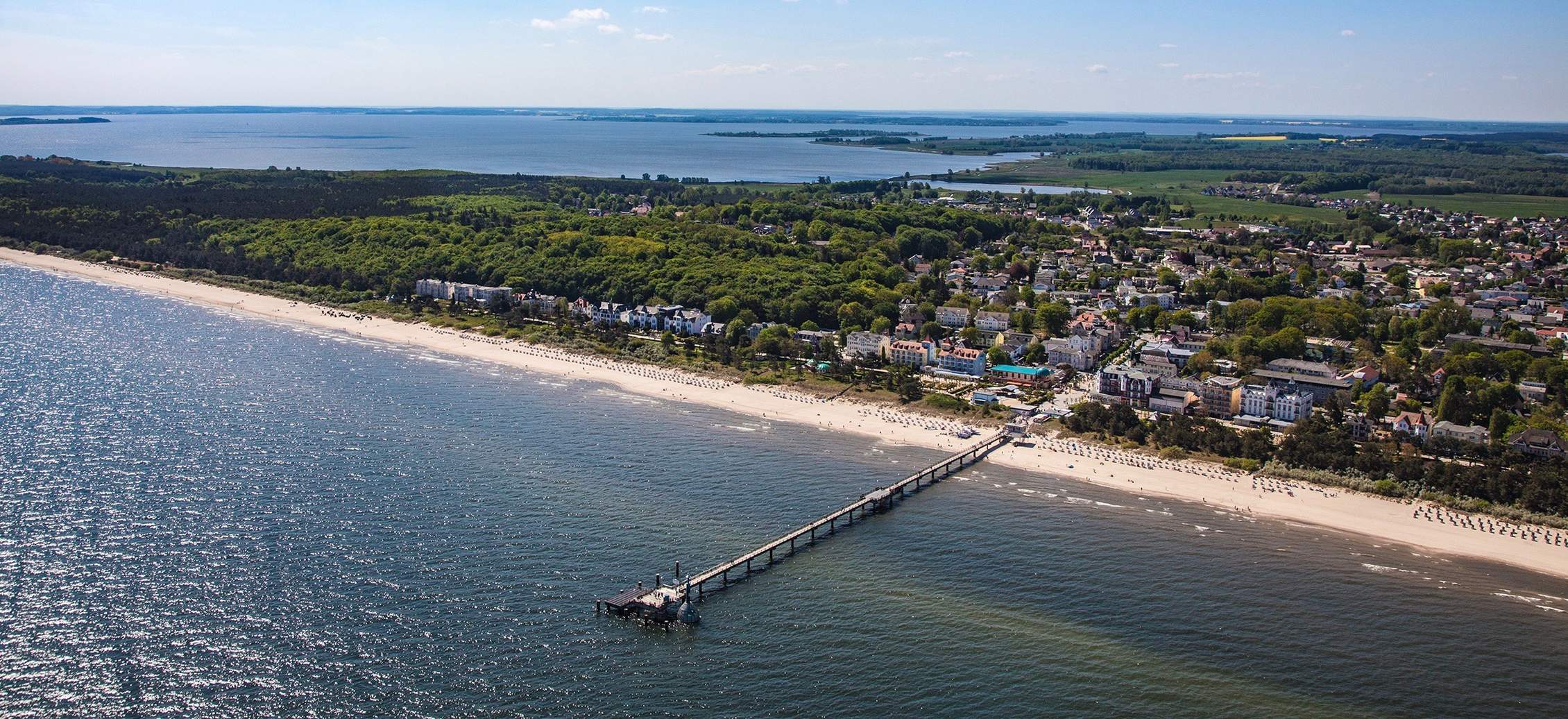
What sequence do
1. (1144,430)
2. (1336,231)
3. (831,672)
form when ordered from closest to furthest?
(831,672) < (1144,430) < (1336,231)

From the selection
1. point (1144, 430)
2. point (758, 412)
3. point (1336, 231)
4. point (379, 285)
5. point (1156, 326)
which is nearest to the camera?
point (1144, 430)

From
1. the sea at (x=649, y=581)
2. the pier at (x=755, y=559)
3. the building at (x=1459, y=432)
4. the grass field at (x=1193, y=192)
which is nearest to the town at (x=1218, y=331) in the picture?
the building at (x=1459, y=432)

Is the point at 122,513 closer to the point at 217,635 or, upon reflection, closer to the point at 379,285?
the point at 217,635

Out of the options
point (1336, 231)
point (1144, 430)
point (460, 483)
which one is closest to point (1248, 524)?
point (1144, 430)

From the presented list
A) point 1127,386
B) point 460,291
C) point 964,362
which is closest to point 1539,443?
point 1127,386

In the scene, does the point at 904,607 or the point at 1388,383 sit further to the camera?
the point at 1388,383

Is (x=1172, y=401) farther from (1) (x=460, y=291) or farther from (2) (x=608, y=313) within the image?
(1) (x=460, y=291)

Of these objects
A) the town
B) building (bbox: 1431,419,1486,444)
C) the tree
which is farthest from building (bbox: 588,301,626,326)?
building (bbox: 1431,419,1486,444)
